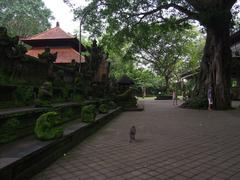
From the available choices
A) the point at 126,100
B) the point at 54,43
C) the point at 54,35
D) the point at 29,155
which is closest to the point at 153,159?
the point at 29,155

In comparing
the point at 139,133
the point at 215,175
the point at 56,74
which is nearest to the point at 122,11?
the point at 56,74

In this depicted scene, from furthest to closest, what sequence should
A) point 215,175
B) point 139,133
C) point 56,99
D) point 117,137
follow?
1. point 56,99
2. point 139,133
3. point 117,137
4. point 215,175

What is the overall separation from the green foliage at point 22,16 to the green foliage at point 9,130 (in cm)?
2912

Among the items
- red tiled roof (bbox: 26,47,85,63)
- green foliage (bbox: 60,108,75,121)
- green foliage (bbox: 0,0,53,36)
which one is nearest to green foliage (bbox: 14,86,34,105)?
green foliage (bbox: 60,108,75,121)

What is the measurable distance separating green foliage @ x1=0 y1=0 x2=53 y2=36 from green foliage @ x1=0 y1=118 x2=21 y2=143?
29116 millimetres

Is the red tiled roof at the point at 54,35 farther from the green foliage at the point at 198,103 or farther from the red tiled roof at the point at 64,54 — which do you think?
the green foliage at the point at 198,103

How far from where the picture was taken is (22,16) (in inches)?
1332

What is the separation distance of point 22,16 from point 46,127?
108 ft

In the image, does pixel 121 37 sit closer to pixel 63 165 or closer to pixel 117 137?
pixel 117 137

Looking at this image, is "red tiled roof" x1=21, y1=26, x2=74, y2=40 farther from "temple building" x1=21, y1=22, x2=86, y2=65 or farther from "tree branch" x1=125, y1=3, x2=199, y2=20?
"tree branch" x1=125, y1=3, x2=199, y2=20

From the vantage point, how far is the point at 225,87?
16.6 meters

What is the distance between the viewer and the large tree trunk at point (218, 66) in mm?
16516

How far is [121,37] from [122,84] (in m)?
3.84

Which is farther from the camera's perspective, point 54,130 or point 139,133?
point 139,133
